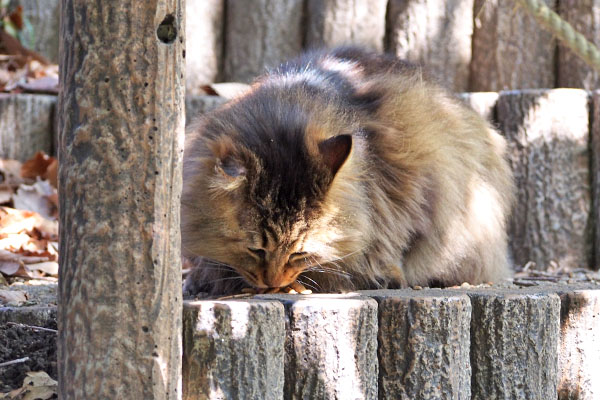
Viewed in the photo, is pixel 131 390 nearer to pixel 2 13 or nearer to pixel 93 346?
pixel 93 346

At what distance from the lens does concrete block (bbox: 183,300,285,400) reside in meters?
2.62

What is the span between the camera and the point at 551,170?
16.9 ft

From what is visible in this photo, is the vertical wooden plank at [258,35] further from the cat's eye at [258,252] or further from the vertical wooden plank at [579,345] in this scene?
the vertical wooden plank at [579,345]

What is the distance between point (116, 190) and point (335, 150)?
1071 millimetres

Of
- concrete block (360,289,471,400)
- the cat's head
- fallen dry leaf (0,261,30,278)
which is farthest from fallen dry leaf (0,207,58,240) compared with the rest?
concrete block (360,289,471,400)

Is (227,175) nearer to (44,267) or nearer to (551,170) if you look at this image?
(44,267)

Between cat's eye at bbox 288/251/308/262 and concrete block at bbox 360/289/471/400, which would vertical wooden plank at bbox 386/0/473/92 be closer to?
cat's eye at bbox 288/251/308/262

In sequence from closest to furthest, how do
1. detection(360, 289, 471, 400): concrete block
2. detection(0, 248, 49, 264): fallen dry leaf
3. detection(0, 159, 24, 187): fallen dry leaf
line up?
detection(360, 289, 471, 400): concrete block, detection(0, 248, 49, 264): fallen dry leaf, detection(0, 159, 24, 187): fallen dry leaf

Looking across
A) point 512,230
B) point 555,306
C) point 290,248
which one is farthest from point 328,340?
point 512,230

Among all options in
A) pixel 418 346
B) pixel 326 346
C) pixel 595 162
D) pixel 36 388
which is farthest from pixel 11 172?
pixel 595 162

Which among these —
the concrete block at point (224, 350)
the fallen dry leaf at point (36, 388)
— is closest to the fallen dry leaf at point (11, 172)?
the fallen dry leaf at point (36, 388)

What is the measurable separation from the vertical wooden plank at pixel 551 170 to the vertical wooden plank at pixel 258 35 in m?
1.49

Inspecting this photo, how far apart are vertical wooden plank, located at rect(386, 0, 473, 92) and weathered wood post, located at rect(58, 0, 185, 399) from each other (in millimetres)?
3385

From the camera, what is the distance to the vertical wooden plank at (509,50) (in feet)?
17.8
